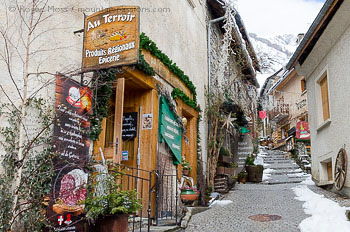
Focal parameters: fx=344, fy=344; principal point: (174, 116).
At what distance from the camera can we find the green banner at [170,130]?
7.57m

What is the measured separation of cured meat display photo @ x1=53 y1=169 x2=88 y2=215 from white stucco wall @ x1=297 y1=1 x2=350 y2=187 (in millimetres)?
5990

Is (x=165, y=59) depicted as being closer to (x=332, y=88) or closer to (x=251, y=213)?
(x=251, y=213)

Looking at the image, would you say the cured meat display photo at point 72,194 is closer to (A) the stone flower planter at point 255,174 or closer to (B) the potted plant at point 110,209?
(B) the potted plant at point 110,209

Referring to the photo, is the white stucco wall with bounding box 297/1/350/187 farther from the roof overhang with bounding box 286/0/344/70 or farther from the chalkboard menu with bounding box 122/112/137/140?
the chalkboard menu with bounding box 122/112/137/140

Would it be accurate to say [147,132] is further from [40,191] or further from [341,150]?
[341,150]

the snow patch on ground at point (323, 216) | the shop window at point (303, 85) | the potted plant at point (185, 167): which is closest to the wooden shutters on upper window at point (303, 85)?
the shop window at point (303, 85)

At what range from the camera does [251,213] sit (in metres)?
7.48

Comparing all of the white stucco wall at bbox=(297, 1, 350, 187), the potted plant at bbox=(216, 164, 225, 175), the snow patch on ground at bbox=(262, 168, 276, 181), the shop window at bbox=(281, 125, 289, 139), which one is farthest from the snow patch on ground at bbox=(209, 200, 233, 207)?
the shop window at bbox=(281, 125, 289, 139)

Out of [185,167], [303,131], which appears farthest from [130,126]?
[303,131]

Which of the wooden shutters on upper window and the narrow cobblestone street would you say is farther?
the wooden shutters on upper window

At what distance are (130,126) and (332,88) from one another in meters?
5.20

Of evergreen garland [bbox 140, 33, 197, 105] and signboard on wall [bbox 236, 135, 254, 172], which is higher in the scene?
evergreen garland [bbox 140, 33, 197, 105]

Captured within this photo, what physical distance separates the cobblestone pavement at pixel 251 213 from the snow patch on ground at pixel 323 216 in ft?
0.57

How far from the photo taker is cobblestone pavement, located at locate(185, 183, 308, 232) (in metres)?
6.21
